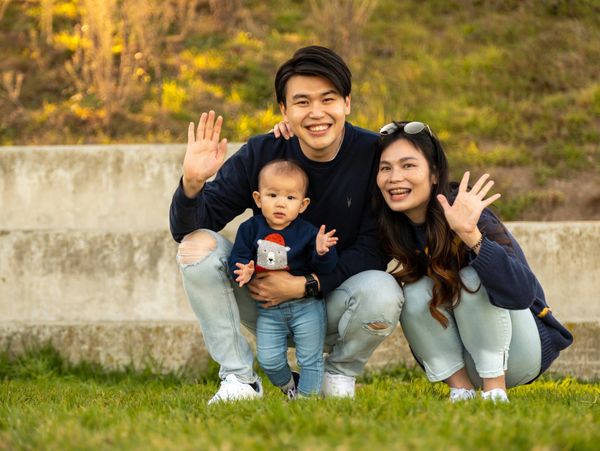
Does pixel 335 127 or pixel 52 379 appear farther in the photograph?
pixel 52 379

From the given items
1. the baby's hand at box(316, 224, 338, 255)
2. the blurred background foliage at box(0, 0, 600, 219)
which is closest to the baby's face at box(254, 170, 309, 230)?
the baby's hand at box(316, 224, 338, 255)

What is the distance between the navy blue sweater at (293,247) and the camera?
11.2ft

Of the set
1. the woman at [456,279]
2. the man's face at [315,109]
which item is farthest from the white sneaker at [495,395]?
the man's face at [315,109]

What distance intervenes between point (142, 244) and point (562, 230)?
2.48m

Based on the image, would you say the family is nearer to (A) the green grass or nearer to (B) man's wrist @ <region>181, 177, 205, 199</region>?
(B) man's wrist @ <region>181, 177, 205, 199</region>

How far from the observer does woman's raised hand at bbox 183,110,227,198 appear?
3330 millimetres

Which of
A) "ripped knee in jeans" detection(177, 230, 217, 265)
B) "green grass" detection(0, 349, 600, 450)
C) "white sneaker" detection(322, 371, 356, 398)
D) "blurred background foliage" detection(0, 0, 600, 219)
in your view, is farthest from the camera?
"blurred background foliage" detection(0, 0, 600, 219)

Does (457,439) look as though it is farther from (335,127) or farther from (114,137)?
(114,137)

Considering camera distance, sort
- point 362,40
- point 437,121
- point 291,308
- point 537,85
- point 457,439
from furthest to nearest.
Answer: point 362,40
point 537,85
point 437,121
point 291,308
point 457,439

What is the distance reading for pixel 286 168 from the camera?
3.49 meters

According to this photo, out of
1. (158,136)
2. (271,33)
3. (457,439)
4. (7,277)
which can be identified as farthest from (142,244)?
(271,33)

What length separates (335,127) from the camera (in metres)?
3.53

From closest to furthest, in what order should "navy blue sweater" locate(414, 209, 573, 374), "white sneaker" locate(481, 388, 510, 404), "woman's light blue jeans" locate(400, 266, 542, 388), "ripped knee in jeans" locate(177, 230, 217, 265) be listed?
"white sneaker" locate(481, 388, 510, 404) → "navy blue sweater" locate(414, 209, 573, 374) → "woman's light blue jeans" locate(400, 266, 542, 388) → "ripped knee in jeans" locate(177, 230, 217, 265)

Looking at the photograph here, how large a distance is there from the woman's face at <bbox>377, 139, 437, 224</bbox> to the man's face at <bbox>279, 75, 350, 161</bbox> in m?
0.24
